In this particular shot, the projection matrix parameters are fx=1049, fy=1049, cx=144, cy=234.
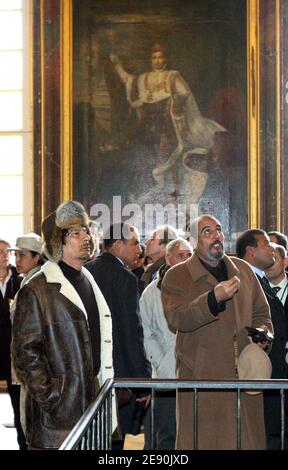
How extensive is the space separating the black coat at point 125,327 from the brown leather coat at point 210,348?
61 cm

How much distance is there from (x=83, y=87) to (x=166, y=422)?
7316 mm

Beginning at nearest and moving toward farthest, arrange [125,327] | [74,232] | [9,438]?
1. [74,232]
2. [125,327]
3. [9,438]

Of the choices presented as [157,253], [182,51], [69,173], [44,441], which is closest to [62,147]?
[69,173]

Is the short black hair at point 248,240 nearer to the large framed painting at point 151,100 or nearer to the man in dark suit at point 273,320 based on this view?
the man in dark suit at point 273,320

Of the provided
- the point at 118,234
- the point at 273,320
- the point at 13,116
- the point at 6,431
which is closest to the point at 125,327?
the point at 118,234

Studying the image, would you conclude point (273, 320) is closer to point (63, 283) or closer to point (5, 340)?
point (63, 283)

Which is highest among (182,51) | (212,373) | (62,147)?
(182,51)

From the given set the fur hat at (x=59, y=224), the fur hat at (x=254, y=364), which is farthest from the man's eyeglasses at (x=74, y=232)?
the fur hat at (x=254, y=364)

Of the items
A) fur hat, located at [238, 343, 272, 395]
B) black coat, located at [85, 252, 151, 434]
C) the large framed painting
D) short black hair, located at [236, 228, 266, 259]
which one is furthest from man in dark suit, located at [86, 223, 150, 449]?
the large framed painting

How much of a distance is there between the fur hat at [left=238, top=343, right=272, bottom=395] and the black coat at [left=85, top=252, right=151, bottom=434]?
1069 millimetres

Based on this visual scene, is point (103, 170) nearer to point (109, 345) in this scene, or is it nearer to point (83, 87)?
point (83, 87)

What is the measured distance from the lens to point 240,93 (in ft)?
45.7

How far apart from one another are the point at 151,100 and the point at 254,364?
8.51 meters

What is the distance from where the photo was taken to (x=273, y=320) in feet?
23.7
